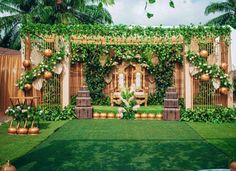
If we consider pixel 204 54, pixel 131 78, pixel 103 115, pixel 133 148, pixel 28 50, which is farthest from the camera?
pixel 131 78

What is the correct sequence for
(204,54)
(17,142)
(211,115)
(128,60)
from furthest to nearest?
(128,60) → (204,54) → (211,115) → (17,142)

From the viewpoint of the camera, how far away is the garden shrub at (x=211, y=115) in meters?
12.6

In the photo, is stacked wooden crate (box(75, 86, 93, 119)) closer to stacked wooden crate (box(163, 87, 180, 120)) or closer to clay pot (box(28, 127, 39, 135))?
stacked wooden crate (box(163, 87, 180, 120))

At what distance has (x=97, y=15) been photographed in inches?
1115

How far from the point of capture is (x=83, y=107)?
43.8ft

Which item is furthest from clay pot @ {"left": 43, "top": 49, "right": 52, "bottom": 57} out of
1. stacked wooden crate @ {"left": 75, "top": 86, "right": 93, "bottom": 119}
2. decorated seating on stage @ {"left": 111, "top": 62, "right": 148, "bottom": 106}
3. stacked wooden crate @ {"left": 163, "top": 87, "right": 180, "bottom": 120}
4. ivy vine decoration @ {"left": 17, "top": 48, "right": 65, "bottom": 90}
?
stacked wooden crate @ {"left": 163, "top": 87, "right": 180, "bottom": 120}

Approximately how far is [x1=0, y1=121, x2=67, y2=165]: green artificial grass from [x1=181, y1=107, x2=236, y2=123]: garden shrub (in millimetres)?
4711

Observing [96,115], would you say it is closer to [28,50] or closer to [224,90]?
[28,50]

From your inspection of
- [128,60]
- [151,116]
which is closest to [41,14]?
[128,60]

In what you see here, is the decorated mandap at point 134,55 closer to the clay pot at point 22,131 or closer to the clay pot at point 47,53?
the clay pot at point 47,53

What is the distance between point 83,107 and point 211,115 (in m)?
4.46

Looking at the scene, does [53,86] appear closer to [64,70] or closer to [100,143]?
[64,70]

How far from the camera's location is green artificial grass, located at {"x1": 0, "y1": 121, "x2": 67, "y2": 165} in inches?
277

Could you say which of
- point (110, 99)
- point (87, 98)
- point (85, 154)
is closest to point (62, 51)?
point (87, 98)
